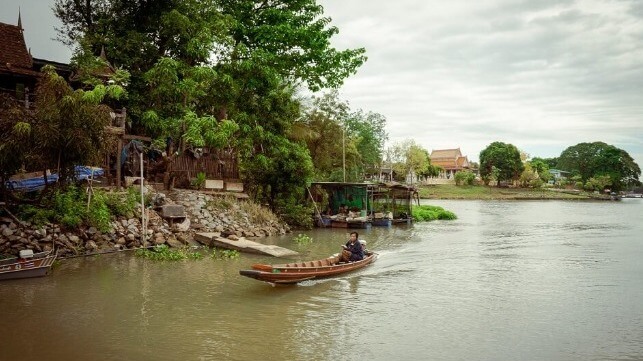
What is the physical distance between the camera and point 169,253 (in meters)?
16.7

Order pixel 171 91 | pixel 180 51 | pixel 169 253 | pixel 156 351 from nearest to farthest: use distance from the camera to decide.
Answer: pixel 156 351 < pixel 169 253 < pixel 171 91 < pixel 180 51

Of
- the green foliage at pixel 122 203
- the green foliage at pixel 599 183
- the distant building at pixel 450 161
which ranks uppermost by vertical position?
the distant building at pixel 450 161

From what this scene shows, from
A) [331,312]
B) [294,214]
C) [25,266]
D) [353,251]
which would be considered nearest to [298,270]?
[331,312]

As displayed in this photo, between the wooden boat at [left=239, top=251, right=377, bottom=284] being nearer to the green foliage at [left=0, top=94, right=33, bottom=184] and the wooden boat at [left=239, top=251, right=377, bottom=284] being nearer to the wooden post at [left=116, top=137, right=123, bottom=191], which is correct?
the green foliage at [left=0, top=94, right=33, bottom=184]

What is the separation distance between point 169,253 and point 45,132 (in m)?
5.97

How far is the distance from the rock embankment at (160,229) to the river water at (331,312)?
0.87m

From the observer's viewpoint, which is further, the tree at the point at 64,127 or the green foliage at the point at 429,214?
the green foliage at the point at 429,214

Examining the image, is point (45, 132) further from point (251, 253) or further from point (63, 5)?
point (63, 5)

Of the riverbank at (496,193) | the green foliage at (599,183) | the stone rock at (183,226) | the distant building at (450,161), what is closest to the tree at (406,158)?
the riverbank at (496,193)

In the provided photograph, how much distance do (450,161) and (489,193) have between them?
15630 mm

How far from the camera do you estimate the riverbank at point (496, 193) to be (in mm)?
70062

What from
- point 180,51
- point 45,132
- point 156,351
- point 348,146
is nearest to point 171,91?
point 180,51

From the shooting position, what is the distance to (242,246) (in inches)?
711

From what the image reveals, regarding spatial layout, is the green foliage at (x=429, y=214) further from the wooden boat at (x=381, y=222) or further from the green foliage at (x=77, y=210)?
the green foliage at (x=77, y=210)
